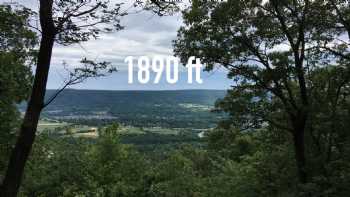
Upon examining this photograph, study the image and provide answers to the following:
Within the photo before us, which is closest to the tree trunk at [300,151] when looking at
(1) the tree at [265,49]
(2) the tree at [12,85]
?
(1) the tree at [265,49]

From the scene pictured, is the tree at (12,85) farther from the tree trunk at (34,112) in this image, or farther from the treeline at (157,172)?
the tree trunk at (34,112)

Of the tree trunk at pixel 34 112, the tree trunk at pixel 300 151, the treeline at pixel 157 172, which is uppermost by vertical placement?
the tree trunk at pixel 34 112

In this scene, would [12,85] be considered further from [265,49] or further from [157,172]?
[157,172]

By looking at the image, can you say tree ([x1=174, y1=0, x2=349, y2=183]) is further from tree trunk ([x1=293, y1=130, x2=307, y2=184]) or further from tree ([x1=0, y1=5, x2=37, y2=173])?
tree ([x1=0, y1=5, x2=37, y2=173])

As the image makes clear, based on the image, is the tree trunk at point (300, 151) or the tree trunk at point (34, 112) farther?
the tree trunk at point (300, 151)

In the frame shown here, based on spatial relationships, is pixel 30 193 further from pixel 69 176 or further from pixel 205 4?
pixel 205 4
